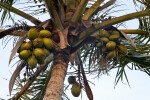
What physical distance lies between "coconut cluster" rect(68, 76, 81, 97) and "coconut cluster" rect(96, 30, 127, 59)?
594 mm

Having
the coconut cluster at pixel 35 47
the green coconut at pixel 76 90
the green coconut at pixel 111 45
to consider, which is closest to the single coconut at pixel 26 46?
the coconut cluster at pixel 35 47

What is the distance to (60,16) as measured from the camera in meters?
3.06

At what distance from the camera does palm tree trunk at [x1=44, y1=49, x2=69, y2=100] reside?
253 centimetres

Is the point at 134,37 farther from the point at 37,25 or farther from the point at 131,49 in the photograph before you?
the point at 37,25

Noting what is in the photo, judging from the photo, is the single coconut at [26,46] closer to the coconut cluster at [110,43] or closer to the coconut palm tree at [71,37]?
the coconut palm tree at [71,37]

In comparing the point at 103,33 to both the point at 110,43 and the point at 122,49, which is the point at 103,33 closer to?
the point at 110,43

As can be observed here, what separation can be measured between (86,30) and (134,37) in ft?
3.55

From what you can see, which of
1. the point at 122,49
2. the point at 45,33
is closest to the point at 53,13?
the point at 45,33

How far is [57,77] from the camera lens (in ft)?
9.00

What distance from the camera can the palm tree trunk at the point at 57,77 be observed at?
2.53m

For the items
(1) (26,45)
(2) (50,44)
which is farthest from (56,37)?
(1) (26,45)

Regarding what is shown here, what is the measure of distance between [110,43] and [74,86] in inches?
31.1

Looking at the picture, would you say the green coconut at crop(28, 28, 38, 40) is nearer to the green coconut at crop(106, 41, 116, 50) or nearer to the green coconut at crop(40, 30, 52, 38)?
the green coconut at crop(40, 30, 52, 38)

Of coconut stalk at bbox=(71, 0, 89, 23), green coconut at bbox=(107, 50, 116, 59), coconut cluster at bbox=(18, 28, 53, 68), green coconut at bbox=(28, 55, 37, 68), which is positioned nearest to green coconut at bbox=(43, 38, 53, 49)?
coconut cluster at bbox=(18, 28, 53, 68)
